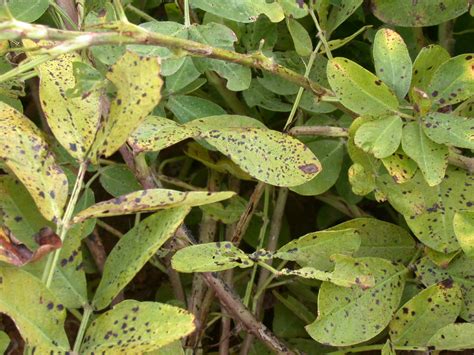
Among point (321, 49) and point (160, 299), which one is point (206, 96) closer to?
point (321, 49)

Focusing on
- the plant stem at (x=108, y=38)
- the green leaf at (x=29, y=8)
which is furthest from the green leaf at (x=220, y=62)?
the green leaf at (x=29, y=8)

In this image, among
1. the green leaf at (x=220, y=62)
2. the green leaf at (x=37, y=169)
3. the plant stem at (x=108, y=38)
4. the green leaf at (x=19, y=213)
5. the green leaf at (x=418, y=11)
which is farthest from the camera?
the green leaf at (x=418, y=11)

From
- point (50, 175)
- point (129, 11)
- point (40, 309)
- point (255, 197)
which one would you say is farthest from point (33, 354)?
point (129, 11)

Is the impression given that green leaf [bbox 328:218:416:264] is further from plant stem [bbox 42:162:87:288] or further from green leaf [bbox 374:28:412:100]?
plant stem [bbox 42:162:87:288]

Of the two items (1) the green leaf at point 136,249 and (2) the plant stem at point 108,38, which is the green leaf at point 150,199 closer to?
(1) the green leaf at point 136,249

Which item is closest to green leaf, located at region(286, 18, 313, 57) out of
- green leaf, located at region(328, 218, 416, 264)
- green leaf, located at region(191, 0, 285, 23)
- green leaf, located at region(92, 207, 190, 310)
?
green leaf, located at region(191, 0, 285, 23)

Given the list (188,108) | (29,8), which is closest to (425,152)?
(188,108)
